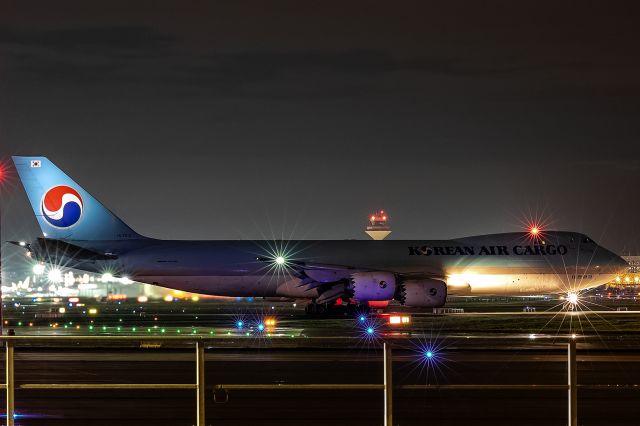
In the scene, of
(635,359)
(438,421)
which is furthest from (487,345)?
(438,421)

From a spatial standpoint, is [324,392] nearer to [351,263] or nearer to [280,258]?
[280,258]

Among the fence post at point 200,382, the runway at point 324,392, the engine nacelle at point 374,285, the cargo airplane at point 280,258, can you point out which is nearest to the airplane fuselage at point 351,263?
the cargo airplane at point 280,258

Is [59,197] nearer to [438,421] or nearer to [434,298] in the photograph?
[434,298]

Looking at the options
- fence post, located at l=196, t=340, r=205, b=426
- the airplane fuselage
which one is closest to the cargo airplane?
the airplane fuselage

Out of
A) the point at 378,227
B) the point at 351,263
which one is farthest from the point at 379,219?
the point at 351,263

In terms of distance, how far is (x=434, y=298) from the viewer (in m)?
51.4

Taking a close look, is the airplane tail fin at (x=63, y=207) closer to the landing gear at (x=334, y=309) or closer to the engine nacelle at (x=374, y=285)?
the landing gear at (x=334, y=309)

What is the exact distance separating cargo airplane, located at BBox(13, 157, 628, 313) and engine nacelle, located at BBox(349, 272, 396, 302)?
2438mm

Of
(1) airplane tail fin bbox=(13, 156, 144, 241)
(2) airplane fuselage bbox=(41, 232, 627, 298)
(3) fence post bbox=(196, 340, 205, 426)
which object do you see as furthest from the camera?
(1) airplane tail fin bbox=(13, 156, 144, 241)

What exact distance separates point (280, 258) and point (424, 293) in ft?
29.1

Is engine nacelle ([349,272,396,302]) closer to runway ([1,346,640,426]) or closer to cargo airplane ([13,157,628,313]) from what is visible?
cargo airplane ([13,157,628,313])

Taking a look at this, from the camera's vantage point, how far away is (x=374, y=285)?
52.0 meters

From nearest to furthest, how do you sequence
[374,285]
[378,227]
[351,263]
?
[374,285]
[351,263]
[378,227]

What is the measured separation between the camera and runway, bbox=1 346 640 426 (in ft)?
54.6
